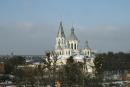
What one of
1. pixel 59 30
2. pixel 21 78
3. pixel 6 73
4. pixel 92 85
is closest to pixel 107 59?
pixel 59 30

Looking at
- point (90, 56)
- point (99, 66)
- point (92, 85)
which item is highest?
point (90, 56)

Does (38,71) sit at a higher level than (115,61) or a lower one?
lower

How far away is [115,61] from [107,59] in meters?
2.03

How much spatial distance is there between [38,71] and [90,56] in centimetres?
3927

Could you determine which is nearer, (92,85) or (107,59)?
(92,85)

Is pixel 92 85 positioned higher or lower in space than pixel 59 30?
lower

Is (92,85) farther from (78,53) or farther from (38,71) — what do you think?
(78,53)

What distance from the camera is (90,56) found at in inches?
3381

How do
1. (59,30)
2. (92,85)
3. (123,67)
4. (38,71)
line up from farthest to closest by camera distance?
(59,30) < (123,67) < (38,71) < (92,85)

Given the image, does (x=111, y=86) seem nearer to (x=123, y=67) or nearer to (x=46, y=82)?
(x=46, y=82)

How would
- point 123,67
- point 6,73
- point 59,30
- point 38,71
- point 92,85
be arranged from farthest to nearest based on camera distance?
point 59,30 < point 123,67 < point 6,73 < point 38,71 < point 92,85

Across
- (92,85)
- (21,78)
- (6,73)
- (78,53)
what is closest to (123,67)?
(78,53)

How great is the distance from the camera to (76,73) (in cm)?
4522

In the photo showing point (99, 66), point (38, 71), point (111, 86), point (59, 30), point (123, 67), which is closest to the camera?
point (111, 86)
